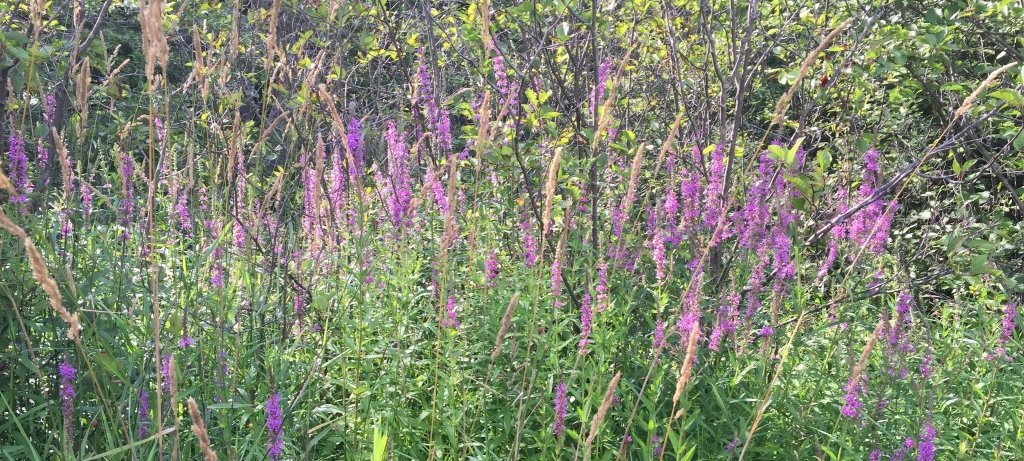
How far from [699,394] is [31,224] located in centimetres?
224

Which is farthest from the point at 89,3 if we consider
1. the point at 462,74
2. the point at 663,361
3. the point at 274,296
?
the point at 663,361

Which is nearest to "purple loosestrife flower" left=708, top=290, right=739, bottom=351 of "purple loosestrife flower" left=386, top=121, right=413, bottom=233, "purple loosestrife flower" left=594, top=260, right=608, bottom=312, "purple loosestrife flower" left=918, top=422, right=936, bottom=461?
"purple loosestrife flower" left=594, top=260, right=608, bottom=312

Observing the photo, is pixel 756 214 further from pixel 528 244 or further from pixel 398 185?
pixel 398 185

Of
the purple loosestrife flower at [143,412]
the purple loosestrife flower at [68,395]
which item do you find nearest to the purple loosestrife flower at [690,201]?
the purple loosestrife flower at [143,412]

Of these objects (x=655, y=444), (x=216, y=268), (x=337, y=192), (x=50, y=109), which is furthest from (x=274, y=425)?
Result: (x=50, y=109)

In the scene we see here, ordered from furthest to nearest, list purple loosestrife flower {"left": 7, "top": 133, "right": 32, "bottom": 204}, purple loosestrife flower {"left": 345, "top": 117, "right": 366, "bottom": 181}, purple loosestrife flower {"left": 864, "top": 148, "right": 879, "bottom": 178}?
purple loosestrife flower {"left": 345, "top": 117, "right": 366, "bottom": 181}
purple loosestrife flower {"left": 864, "top": 148, "right": 879, "bottom": 178}
purple loosestrife flower {"left": 7, "top": 133, "right": 32, "bottom": 204}

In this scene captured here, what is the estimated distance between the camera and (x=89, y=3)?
7414mm

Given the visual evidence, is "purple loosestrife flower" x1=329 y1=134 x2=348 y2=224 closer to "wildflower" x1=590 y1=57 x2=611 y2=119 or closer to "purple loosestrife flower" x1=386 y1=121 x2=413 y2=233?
"purple loosestrife flower" x1=386 y1=121 x2=413 y2=233

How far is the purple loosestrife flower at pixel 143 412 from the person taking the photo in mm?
2330

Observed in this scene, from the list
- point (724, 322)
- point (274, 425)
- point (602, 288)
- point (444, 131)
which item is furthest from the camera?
point (444, 131)

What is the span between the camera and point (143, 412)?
2.38 metres

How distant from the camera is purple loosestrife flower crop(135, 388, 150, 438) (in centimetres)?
233

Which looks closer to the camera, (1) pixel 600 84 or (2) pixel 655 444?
(2) pixel 655 444

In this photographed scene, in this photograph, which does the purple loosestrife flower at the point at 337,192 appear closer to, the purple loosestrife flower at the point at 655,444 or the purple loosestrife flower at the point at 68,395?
the purple loosestrife flower at the point at 68,395
